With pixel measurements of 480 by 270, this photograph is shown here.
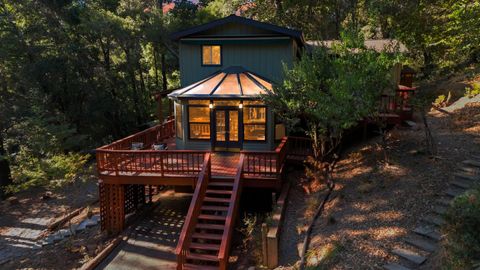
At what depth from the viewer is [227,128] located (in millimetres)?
14570

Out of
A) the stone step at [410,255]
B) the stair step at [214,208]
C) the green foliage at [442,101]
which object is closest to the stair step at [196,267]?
the stair step at [214,208]

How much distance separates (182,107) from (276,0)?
18503mm

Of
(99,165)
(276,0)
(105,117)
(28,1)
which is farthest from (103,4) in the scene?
(99,165)

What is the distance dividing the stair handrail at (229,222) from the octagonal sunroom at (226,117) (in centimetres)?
289

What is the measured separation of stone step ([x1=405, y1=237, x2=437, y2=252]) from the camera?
23.4 ft

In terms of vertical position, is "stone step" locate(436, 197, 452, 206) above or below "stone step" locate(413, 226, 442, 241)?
above

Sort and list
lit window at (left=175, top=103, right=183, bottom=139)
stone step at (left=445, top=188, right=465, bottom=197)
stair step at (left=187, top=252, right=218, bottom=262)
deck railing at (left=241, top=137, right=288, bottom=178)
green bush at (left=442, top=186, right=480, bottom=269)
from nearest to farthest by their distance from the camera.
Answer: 1. green bush at (left=442, top=186, right=480, bottom=269)
2. stone step at (left=445, top=188, right=465, bottom=197)
3. stair step at (left=187, top=252, right=218, bottom=262)
4. deck railing at (left=241, top=137, right=288, bottom=178)
5. lit window at (left=175, top=103, right=183, bottom=139)

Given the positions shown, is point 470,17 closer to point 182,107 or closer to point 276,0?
point 182,107

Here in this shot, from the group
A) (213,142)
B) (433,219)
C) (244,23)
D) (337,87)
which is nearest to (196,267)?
(433,219)

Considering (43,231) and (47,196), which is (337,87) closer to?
(43,231)

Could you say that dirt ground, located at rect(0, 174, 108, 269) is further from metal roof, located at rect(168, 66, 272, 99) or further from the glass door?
metal roof, located at rect(168, 66, 272, 99)

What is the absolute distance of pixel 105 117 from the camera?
28516 mm

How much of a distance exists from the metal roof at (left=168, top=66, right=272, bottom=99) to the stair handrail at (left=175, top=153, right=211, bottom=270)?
10.7ft

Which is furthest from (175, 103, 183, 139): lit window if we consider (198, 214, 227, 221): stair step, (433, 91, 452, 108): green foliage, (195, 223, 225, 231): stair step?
(433, 91, 452, 108): green foliage
